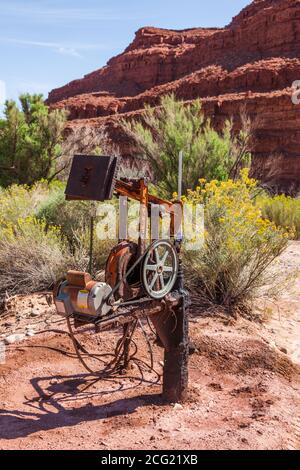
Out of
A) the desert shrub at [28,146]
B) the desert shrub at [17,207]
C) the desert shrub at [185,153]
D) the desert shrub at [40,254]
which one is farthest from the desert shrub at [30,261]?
the desert shrub at [28,146]

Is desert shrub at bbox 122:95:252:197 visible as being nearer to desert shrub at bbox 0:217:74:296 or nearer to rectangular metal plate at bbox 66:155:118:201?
desert shrub at bbox 0:217:74:296

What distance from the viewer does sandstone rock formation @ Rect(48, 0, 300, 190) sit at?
3284 centimetres

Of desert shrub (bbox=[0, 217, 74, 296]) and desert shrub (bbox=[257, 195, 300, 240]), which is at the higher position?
desert shrub (bbox=[257, 195, 300, 240])

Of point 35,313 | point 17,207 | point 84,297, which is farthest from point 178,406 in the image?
point 17,207

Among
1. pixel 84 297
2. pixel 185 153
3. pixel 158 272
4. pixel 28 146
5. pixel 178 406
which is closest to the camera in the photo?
pixel 84 297

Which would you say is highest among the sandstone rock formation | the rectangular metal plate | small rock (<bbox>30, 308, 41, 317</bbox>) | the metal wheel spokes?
the sandstone rock formation

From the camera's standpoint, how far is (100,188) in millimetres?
3643

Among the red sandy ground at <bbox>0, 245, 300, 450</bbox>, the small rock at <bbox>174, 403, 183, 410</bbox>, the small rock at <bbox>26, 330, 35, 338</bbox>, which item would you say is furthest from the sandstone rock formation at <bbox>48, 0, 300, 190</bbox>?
the small rock at <bbox>174, 403, 183, 410</bbox>

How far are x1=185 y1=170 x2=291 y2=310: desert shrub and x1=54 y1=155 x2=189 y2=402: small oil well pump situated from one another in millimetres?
2101

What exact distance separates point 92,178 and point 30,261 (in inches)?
174

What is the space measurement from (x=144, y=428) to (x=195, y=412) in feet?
1.63

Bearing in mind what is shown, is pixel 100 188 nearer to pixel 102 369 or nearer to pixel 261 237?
pixel 102 369

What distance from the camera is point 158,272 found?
3959 mm

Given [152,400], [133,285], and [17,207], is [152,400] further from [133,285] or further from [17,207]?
[17,207]
